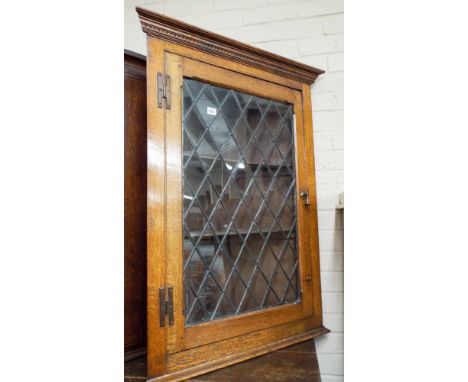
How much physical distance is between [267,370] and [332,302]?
45 cm

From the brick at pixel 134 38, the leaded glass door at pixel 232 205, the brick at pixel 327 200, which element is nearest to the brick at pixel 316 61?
the leaded glass door at pixel 232 205

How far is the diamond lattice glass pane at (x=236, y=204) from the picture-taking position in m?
1.04

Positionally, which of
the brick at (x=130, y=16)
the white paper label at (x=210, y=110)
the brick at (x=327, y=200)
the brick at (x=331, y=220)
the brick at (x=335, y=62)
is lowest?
the brick at (x=331, y=220)

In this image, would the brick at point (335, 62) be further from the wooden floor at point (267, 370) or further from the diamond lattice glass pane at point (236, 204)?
the wooden floor at point (267, 370)

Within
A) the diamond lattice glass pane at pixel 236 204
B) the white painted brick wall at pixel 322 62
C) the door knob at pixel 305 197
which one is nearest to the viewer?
the diamond lattice glass pane at pixel 236 204

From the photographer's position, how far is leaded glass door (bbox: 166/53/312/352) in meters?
1.00

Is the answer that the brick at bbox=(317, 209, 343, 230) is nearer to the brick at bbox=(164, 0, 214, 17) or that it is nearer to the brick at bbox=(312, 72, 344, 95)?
the brick at bbox=(312, 72, 344, 95)

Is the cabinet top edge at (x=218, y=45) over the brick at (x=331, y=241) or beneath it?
over

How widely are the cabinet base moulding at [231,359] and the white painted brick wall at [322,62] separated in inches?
8.2

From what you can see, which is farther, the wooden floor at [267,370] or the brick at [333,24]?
the brick at [333,24]

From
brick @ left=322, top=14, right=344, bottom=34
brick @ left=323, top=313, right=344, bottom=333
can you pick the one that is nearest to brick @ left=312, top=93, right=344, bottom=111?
brick @ left=322, top=14, right=344, bottom=34
